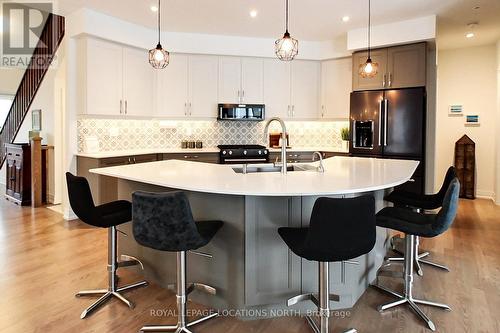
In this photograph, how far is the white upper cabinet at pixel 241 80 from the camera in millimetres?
5965

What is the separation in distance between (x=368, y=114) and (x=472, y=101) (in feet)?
8.83

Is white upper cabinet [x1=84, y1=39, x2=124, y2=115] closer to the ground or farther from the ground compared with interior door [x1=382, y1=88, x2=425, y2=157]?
farther from the ground

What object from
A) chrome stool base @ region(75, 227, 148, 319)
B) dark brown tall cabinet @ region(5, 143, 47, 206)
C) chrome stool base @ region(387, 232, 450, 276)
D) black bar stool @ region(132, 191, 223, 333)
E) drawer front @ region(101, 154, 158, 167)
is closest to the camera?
black bar stool @ region(132, 191, 223, 333)

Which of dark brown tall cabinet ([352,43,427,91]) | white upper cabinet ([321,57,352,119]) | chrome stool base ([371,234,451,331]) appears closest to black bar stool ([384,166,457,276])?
chrome stool base ([371,234,451,331])

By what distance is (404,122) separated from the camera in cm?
512

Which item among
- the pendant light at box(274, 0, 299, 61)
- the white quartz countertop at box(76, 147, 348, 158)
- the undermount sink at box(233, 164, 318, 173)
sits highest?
the pendant light at box(274, 0, 299, 61)

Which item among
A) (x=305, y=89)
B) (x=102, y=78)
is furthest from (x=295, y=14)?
(x=102, y=78)

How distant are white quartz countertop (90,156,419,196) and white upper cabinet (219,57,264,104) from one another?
9.58 ft

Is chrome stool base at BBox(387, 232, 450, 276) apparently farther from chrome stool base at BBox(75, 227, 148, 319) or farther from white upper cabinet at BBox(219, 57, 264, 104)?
white upper cabinet at BBox(219, 57, 264, 104)

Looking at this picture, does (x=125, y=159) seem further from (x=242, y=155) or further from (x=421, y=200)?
(x=421, y=200)

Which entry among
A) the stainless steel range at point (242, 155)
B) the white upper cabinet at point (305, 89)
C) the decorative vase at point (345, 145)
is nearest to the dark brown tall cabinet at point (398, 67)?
the white upper cabinet at point (305, 89)

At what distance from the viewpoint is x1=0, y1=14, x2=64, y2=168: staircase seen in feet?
17.8

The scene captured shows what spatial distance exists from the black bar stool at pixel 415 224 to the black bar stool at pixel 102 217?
1.91 m

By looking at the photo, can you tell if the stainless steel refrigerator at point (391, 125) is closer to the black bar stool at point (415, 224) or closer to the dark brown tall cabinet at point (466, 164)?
the dark brown tall cabinet at point (466, 164)
